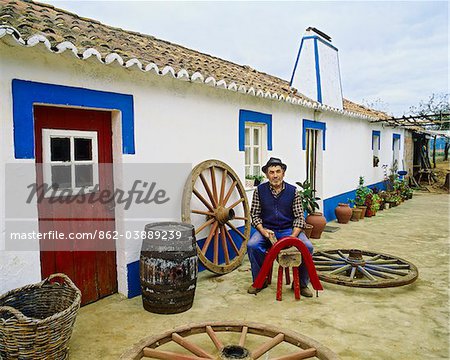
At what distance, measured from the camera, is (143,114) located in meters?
4.64

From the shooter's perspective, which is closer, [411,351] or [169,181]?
[411,351]

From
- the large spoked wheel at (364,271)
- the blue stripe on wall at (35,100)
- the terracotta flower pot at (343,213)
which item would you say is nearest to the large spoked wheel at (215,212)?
the large spoked wheel at (364,271)

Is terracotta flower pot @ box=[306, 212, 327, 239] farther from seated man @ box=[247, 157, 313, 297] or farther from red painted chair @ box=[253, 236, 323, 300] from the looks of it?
red painted chair @ box=[253, 236, 323, 300]

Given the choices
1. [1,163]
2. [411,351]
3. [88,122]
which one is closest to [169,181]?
[88,122]

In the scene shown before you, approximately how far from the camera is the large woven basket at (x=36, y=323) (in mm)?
2754

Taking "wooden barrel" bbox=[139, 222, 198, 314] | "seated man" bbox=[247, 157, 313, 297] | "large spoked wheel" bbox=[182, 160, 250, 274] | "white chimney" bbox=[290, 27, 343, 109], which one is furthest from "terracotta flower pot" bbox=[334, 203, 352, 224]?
"wooden barrel" bbox=[139, 222, 198, 314]

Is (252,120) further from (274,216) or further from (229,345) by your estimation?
(229,345)

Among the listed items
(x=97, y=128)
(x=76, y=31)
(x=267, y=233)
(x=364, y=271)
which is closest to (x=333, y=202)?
(x=364, y=271)

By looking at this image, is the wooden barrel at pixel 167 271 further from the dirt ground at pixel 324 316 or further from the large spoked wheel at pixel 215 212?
the large spoked wheel at pixel 215 212

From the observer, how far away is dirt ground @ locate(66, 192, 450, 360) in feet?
11.1

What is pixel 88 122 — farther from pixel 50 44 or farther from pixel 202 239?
pixel 202 239

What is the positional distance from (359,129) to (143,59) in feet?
28.6

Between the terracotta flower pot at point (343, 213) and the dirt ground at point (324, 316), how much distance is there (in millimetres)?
3254

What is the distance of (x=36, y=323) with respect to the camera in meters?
2.76
